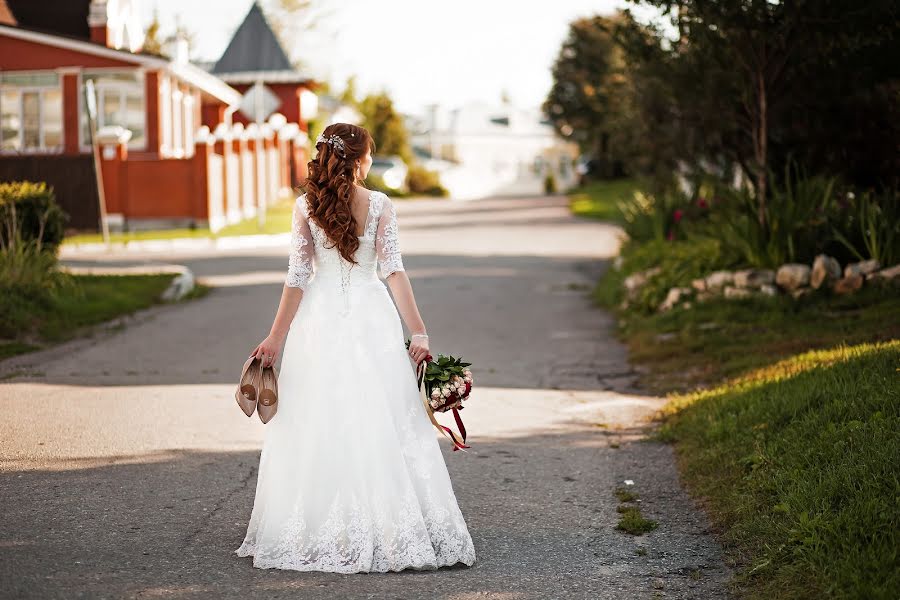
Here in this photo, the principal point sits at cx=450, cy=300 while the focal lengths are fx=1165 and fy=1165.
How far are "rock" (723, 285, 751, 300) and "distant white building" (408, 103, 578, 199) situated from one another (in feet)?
351

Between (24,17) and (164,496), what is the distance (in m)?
35.9

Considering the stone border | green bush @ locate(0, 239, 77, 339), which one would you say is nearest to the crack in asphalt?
green bush @ locate(0, 239, 77, 339)

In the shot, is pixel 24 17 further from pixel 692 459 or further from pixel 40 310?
pixel 692 459

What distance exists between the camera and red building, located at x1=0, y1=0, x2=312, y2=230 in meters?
29.5

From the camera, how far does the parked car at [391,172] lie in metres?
57.5

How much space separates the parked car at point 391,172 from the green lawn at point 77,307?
39.7 m

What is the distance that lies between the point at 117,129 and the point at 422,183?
122ft

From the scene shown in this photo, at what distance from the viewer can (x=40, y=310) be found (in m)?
13.4

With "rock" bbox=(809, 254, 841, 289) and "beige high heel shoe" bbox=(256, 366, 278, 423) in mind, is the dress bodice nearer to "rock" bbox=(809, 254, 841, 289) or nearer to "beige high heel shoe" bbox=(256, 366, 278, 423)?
"beige high heel shoe" bbox=(256, 366, 278, 423)

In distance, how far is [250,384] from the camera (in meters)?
5.41

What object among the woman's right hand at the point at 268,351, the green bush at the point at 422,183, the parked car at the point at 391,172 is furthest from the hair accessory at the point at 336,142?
the green bush at the point at 422,183

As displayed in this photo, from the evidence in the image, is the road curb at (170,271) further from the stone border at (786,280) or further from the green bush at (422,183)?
the green bush at (422,183)

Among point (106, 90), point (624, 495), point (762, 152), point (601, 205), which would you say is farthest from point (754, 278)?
point (601, 205)

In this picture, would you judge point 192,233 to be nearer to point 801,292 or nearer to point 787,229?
point 787,229
